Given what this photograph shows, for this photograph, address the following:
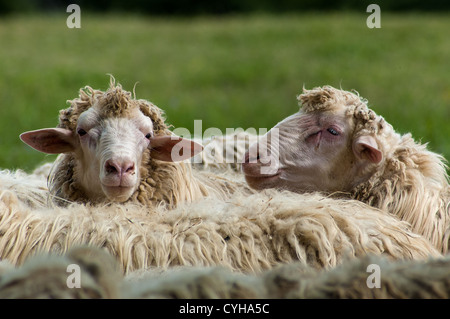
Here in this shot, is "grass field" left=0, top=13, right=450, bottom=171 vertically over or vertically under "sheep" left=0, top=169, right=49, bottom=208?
over

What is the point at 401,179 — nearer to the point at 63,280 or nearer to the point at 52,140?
the point at 52,140

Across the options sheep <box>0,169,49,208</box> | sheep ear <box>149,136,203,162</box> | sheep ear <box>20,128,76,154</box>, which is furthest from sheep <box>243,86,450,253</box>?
sheep <box>0,169,49,208</box>

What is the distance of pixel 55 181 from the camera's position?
17.2 ft

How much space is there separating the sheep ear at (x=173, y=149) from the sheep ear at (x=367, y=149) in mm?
1038

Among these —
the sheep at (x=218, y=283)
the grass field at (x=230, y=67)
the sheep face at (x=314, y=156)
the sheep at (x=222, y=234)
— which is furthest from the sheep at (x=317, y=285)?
the grass field at (x=230, y=67)

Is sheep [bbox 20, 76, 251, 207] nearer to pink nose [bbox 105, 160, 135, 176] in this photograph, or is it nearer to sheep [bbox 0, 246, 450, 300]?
pink nose [bbox 105, 160, 135, 176]

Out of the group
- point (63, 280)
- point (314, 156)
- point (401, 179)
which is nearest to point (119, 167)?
point (314, 156)

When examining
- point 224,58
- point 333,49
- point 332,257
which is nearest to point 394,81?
point 333,49

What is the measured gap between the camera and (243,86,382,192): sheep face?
16.4 ft

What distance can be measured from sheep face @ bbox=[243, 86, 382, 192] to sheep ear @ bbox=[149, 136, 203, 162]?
38 centimetres

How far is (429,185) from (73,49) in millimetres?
13533

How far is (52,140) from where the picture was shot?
5.19 meters

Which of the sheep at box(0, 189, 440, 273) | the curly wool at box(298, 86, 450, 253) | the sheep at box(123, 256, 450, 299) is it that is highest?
the curly wool at box(298, 86, 450, 253)
